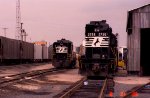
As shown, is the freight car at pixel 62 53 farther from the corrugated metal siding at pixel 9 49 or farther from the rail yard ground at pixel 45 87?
the rail yard ground at pixel 45 87

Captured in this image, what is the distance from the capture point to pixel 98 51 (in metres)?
25.0

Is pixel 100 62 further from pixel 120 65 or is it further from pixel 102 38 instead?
pixel 120 65

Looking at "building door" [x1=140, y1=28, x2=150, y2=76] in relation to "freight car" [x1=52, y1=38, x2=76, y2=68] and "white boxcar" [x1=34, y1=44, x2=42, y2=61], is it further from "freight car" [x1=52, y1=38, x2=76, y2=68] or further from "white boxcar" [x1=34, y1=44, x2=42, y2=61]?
"white boxcar" [x1=34, y1=44, x2=42, y2=61]

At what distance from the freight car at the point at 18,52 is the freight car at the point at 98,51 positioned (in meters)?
20.1

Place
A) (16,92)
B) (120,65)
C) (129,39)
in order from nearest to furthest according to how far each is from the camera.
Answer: (16,92), (129,39), (120,65)

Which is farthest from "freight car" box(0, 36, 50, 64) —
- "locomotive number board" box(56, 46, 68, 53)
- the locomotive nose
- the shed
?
the locomotive nose

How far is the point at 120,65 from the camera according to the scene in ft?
157

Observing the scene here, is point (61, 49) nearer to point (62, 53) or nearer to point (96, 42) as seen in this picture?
point (62, 53)

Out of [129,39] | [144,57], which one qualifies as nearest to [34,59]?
[144,57]

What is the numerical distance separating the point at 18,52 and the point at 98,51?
28.8 metres

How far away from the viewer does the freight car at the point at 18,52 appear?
44.4m

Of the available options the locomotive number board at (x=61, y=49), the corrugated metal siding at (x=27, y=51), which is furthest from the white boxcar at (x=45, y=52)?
the locomotive number board at (x=61, y=49)

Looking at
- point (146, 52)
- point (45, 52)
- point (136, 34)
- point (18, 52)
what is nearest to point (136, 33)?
point (136, 34)

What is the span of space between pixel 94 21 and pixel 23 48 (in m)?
29.7
